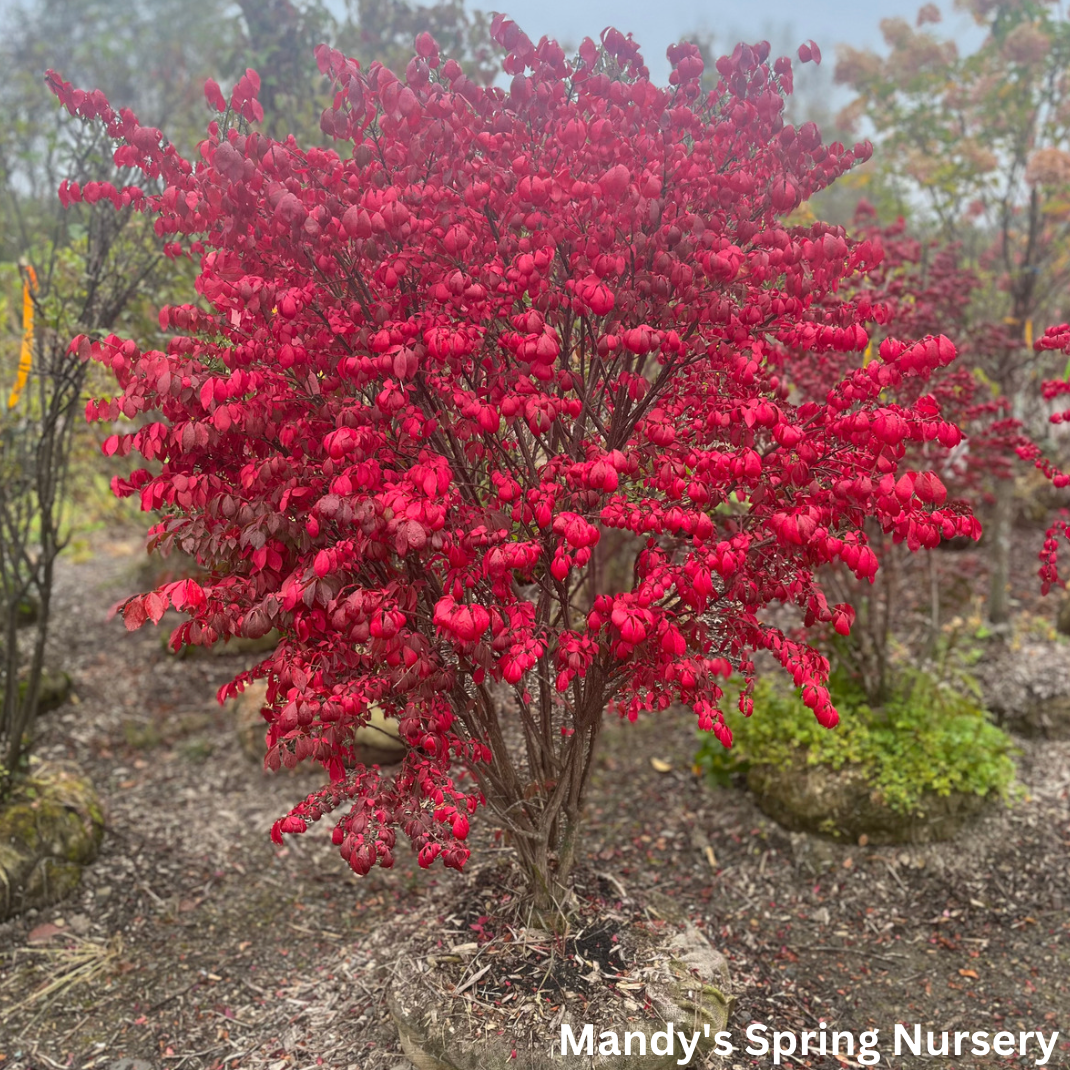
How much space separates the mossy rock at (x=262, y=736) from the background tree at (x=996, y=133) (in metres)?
5.34

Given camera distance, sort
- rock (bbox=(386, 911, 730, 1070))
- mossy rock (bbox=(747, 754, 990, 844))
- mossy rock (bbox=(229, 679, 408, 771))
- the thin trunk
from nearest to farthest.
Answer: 1. rock (bbox=(386, 911, 730, 1070))
2. mossy rock (bbox=(747, 754, 990, 844))
3. mossy rock (bbox=(229, 679, 408, 771))
4. the thin trunk

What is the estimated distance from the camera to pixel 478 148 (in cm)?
290

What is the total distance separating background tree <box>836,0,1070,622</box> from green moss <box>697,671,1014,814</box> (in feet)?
7.82

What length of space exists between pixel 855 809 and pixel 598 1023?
7.94 ft

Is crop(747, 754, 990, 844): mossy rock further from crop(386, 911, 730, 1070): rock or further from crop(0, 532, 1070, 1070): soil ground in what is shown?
crop(386, 911, 730, 1070): rock

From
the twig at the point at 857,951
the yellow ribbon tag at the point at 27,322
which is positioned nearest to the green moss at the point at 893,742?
the twig at the point at 857,951

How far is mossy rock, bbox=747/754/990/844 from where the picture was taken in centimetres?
481

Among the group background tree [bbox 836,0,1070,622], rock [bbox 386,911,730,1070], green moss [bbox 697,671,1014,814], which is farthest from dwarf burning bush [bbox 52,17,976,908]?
background tree [bbox 836,0,1070,622]

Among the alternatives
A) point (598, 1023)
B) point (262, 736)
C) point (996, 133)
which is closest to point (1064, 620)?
point (996, 133)

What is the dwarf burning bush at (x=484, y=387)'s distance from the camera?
8.69 feet

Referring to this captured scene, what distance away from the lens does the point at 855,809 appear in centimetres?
486

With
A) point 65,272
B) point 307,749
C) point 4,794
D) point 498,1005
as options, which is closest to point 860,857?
point 498,1005

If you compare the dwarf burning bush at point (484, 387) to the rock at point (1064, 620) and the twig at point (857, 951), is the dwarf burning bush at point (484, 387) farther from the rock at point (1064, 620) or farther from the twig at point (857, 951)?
the rock at point (1064, 620)

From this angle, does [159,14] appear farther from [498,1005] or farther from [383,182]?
[498,1005]
